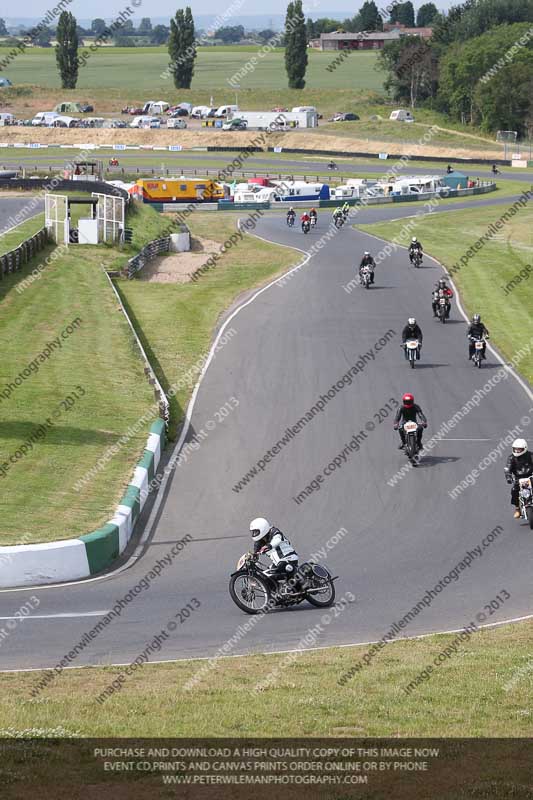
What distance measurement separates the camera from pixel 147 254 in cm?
5691

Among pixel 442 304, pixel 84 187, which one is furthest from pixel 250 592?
pixel 84 187

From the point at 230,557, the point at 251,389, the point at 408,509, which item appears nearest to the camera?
the point at 230,557

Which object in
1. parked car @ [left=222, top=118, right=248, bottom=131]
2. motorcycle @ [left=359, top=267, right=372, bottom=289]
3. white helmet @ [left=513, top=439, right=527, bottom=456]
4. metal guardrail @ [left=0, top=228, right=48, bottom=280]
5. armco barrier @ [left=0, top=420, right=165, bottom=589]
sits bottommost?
motorcycle @ [left=359, top=267, right=372, bottom=289]

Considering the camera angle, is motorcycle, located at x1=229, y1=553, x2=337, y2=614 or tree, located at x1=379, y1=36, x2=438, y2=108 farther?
tree, located at x1=379, y1=36, x2=438, y2=108

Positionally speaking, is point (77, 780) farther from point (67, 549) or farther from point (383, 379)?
point (383, 379)

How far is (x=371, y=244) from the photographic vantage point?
205 feet

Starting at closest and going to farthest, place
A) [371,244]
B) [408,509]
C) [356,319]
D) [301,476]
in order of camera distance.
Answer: [408,509]
[301,476]
[356,319]
[371,244]

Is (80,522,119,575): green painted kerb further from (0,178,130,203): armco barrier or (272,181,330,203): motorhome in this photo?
(272,181,330,203): motorhome

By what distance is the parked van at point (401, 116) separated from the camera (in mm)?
132000

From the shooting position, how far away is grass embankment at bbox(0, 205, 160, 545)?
65.7 ft

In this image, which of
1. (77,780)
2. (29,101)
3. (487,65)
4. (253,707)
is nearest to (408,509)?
(253,707)

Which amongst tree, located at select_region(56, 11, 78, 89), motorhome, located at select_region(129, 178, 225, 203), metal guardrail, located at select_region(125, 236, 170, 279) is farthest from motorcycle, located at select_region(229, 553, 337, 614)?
tree, located at select_region(56, 11, 78, 89)

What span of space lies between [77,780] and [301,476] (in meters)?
14.7

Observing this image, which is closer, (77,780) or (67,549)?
(77,780)
